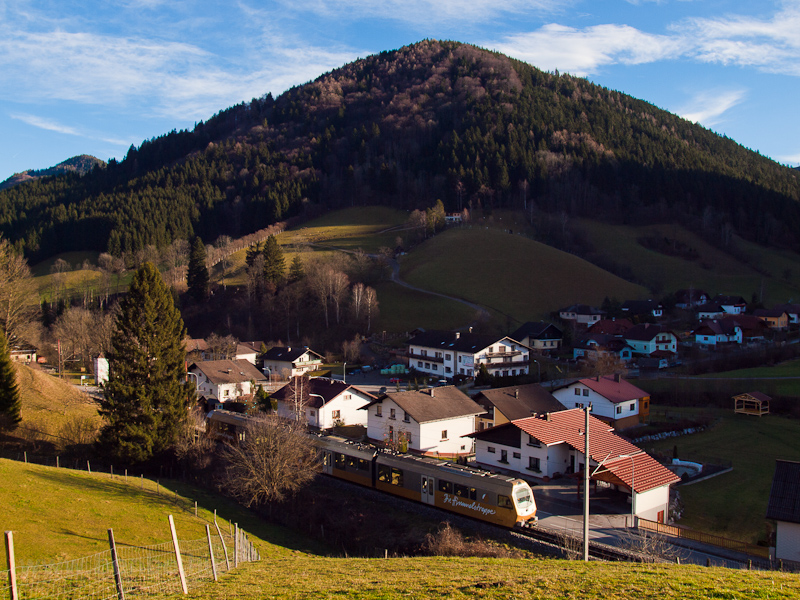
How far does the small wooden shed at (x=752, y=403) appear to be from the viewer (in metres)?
51.3

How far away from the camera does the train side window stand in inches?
1171

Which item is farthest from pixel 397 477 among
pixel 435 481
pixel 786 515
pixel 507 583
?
pixel 507 583

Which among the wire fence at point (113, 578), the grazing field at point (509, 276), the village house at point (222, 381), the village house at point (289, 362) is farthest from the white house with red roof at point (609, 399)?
the wire fence at point (113, 578)

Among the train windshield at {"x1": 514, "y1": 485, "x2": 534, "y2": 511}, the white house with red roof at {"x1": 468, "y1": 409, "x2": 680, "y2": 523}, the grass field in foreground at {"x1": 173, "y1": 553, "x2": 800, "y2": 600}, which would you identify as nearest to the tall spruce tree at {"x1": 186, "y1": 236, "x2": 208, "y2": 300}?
the white house with red roof at {"x1": 468, "y1": 409, "x2": 680, "y2": 523}

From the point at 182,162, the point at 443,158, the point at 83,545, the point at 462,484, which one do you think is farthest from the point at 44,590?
the point at 182,162

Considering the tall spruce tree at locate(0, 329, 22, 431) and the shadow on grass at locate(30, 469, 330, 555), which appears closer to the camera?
the shadow on grass at locate(30, 469, 330, 555)

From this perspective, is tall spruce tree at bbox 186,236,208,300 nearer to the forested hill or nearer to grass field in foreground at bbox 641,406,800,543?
the forested hill

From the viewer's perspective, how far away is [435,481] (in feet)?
92.1

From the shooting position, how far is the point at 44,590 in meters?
11.9

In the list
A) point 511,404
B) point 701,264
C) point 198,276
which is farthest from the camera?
point 701,264

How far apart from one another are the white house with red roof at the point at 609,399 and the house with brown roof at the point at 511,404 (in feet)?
16.9

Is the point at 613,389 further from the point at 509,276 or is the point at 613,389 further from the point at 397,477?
the point at 509,276

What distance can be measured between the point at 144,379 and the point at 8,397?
30.5 ft

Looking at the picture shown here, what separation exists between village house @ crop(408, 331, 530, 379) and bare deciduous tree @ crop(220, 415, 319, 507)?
37547 millimetres
